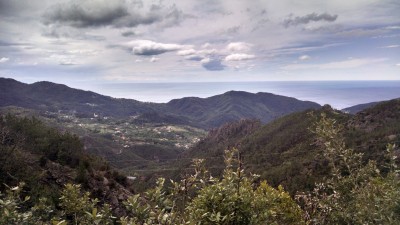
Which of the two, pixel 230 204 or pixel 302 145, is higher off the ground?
pixel 230 204

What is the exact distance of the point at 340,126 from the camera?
387 inches

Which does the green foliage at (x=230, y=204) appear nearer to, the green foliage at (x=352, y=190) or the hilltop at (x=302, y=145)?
the green foliage at (x=352, y=190)

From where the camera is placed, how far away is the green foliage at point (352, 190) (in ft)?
28.1

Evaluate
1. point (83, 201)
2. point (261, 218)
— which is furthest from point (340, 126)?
point (83, 201)

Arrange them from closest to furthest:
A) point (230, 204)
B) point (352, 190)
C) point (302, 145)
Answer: point (230, 204), point (352, 190), point (302, 145)

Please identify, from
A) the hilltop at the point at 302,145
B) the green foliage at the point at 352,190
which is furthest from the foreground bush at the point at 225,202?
the hilltop at the point at 302,145

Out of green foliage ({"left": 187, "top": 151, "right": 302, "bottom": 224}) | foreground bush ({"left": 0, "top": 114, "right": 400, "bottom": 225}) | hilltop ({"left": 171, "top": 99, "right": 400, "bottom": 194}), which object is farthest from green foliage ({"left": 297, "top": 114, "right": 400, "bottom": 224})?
hilltop ({"left": 171, "top": 99, "right": 400, "bottom": 194})

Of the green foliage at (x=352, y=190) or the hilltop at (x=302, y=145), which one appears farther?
the hilltop at (x=302, y=145)

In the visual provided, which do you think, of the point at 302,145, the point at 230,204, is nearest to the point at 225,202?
the point at 230,204

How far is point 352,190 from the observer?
10680 mm

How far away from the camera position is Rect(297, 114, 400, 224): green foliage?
337 inches

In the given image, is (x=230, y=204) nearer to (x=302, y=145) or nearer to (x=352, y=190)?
(x=352, y=190)

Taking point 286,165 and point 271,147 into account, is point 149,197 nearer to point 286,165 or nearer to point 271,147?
point 286,165

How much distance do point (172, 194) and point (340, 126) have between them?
20.4ft
